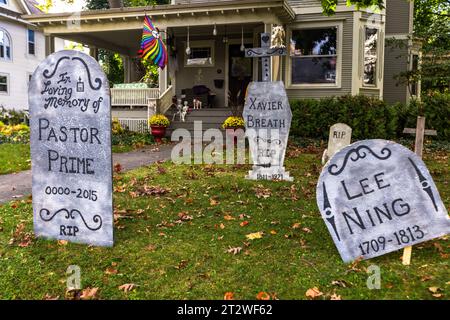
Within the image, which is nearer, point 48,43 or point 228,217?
point 228,217

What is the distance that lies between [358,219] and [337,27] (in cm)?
1228

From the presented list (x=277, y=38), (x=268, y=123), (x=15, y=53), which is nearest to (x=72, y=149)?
(x=268, y=123)

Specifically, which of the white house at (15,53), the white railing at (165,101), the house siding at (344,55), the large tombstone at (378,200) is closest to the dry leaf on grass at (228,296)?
the large tombstone at (378,200)

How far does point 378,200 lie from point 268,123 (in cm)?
410

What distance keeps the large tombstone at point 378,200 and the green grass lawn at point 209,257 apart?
23 cm

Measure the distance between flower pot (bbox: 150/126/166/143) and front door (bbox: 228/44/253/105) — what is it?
4.26 meters

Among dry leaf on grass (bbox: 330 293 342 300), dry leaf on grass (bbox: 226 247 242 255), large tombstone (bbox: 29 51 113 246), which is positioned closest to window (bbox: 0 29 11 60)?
large tombstone (bbox: 29 51 113 246)

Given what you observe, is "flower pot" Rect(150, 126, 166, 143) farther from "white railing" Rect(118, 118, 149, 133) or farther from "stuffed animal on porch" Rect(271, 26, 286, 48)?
"stuffed animal on porch" Rect(271, 26, 286, 48)

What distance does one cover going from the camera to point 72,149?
429 cm

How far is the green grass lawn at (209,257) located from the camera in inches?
134

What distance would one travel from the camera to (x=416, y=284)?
3363 mm

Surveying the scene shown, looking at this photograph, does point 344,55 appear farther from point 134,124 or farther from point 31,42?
point 31,42

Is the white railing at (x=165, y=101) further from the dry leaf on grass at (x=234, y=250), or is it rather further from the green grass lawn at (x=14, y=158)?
the dry leaf on grass at (x=234, y=250)

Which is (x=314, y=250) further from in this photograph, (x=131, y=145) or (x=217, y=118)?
(x=217, y=118)
